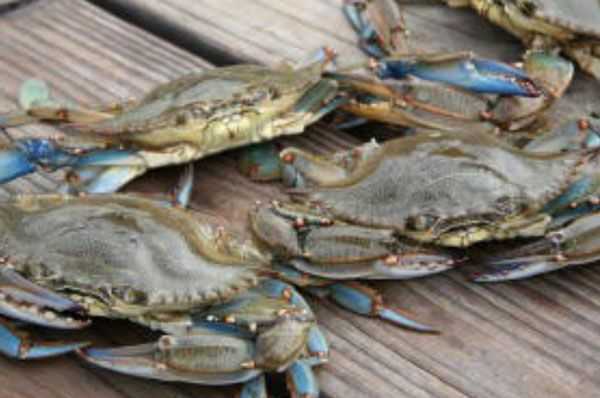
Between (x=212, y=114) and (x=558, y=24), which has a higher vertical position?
(x=558, y=24)

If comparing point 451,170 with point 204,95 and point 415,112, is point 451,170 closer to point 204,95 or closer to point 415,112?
point 415,112

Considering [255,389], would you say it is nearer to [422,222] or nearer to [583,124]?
[422,222]

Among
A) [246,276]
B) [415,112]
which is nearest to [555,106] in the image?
[415,112]

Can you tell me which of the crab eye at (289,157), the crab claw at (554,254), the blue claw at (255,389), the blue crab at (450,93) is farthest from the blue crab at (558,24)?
the blue claw at (255,389)

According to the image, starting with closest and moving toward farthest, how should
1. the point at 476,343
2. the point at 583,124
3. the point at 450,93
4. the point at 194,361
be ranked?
the point at 194,361
the point at 476,343
the point at 583,124
the point at 450,93

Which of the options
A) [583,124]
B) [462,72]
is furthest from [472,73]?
[583,124]

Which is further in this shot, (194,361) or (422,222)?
(422,222)

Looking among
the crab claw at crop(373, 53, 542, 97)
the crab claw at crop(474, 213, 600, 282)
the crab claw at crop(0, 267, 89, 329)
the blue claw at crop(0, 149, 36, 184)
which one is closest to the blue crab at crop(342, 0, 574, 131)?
the crab claw at crop(373, 53, 542, 97)
